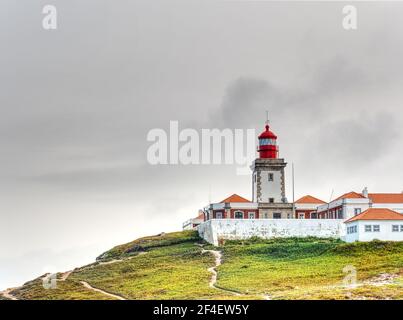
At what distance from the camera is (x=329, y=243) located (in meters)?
49.7

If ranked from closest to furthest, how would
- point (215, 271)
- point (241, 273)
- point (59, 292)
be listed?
point (59, 292) → point (241, 273) → point (215, 271)

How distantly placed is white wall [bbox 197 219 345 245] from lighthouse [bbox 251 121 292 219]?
4.08 meters

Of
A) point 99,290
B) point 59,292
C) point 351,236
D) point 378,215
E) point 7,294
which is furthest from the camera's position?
point 351,236

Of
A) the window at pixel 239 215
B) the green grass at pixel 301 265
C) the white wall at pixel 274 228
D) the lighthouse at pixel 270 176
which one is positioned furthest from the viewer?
the lighthouse at pixel 270 176

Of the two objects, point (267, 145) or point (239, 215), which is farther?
point (267, 145)

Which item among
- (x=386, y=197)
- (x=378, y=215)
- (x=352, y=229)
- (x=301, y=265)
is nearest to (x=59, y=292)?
(x=301, y=265)

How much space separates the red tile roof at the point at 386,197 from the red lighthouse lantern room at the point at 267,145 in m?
5.96

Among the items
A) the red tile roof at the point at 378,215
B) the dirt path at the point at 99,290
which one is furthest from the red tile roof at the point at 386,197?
the dirt path at the point at 99,290

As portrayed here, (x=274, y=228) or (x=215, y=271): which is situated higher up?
(x=274, y=228)

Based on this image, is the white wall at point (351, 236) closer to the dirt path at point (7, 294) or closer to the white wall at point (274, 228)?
the white wall at point (274, 228)

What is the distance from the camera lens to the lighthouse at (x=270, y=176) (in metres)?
56.9

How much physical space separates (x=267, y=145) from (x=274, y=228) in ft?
20.5

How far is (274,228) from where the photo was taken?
52.7 meters

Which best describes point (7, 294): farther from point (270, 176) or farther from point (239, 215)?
point (270, 176)
